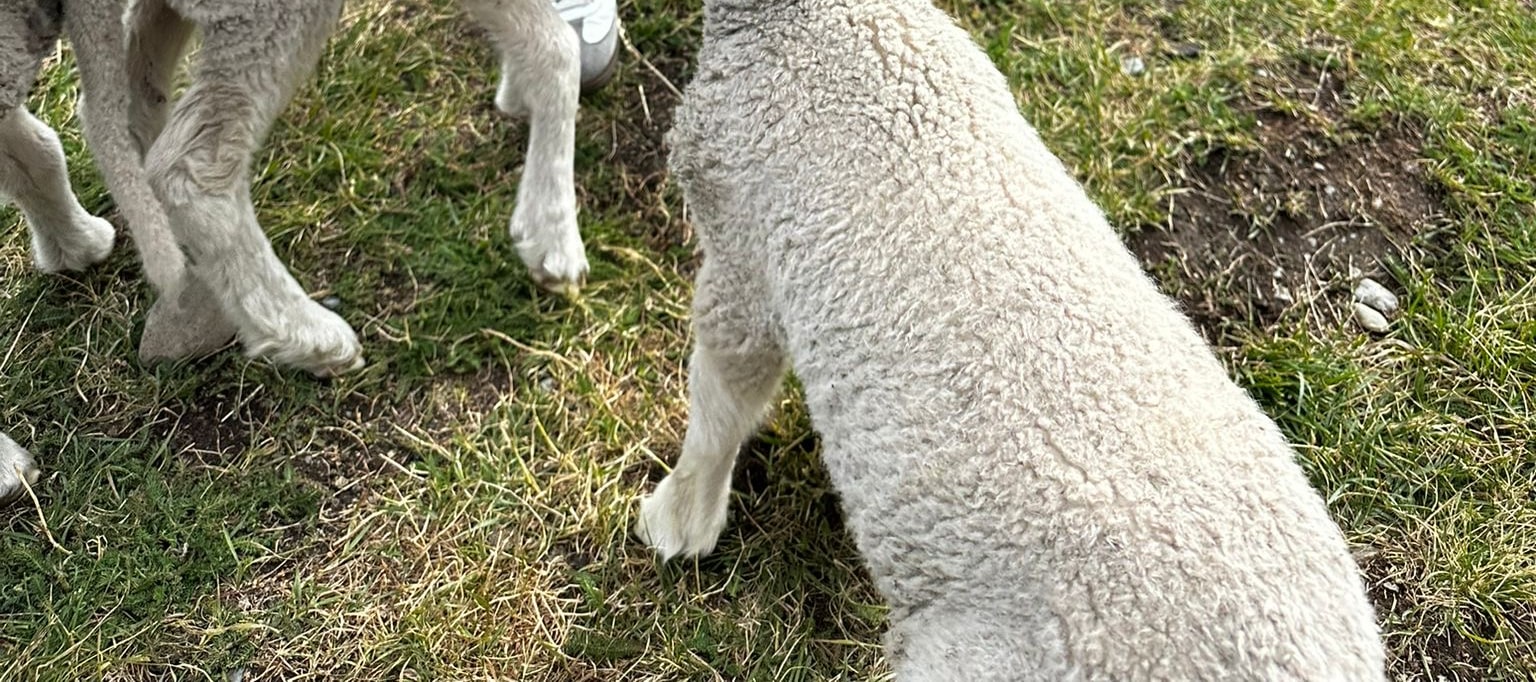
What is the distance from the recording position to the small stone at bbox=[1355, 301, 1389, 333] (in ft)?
10.6

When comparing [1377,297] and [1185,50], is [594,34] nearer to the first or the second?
[1185,50]

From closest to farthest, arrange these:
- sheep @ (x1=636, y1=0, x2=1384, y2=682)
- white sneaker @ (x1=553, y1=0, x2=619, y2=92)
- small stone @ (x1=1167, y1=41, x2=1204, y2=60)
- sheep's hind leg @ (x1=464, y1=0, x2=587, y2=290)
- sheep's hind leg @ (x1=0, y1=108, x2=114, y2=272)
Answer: sheep @ (x1=636, y1=0, x2=1384, y2=682), sheep's hind leg @ (x1=0, y1=108, x2=114, y2=272), sheep's hind leg @ (x1=464, y1=0, x2=587, y2=290), white sneaker @ (x1=553, y1=0, x2=619, y2=92), small stone @ (x1=1167, y1=41, x2=1204, y2=60)

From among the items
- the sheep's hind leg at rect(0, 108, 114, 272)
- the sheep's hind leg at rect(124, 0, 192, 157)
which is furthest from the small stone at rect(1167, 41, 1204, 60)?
the sheep's hind leg at rect(0, 108, 114, 272)

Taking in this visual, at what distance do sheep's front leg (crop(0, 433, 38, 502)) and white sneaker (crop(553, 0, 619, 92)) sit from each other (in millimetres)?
2003

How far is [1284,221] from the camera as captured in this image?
3.44 meters

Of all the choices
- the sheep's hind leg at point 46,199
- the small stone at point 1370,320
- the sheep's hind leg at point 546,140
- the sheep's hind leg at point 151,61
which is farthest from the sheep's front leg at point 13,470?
the small stone at point 1370,320

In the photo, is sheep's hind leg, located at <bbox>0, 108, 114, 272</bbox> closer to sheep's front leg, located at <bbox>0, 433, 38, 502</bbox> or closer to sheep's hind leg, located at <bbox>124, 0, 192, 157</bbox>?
sheep's hind leg, located at <bbox>124, 0, 192, 157</bbox>

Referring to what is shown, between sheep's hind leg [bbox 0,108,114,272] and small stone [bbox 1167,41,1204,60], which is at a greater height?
sheep's hind leg [bbox 0,108,114,272]

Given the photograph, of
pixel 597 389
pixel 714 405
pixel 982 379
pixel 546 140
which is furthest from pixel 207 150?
pixel 982 379

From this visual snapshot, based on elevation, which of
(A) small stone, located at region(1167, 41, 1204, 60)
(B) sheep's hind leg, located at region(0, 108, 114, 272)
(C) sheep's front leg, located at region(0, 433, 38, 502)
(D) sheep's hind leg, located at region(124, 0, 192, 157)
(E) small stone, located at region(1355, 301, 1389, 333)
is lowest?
(E) small stone, located at region(1355, 301, 1389, 333)

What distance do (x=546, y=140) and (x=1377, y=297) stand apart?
2633 mm

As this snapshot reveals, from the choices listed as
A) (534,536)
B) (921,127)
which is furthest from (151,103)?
(921,127)

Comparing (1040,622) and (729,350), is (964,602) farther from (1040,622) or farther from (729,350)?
(729,350)

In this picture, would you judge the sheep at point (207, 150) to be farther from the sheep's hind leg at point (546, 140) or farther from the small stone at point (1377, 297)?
the small stone at point (1377, 297)
